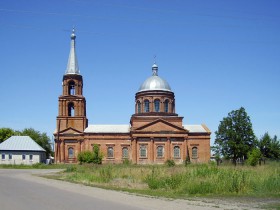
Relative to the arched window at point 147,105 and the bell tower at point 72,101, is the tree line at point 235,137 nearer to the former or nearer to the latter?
the arched window at point 147,105

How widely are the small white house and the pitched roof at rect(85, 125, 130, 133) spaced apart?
8.82 meters

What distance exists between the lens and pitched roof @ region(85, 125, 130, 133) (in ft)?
199

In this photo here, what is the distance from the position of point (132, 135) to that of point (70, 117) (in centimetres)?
1071

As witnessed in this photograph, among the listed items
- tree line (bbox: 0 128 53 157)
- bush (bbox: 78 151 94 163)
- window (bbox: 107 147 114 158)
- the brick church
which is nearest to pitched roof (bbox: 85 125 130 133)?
the brick church

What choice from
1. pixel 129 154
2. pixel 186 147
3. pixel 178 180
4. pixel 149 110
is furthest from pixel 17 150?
pixel 178 180

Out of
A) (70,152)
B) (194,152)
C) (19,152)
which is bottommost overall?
(194,152)

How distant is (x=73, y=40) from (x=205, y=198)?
50.6m

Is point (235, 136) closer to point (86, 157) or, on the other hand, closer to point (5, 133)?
point (86, 157)

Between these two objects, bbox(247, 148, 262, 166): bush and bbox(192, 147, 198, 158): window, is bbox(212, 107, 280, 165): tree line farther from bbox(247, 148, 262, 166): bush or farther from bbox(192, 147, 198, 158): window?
bbox(247, 148, 262, 166): bush

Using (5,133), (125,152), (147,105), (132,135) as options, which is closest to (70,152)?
(125,152)

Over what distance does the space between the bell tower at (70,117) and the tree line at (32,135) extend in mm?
20840

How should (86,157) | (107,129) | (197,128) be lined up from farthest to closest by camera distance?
(197,128)
(107,129)
(86,157)

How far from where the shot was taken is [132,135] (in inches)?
2290

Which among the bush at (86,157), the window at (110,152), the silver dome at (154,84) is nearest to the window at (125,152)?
the window at (110,152)
